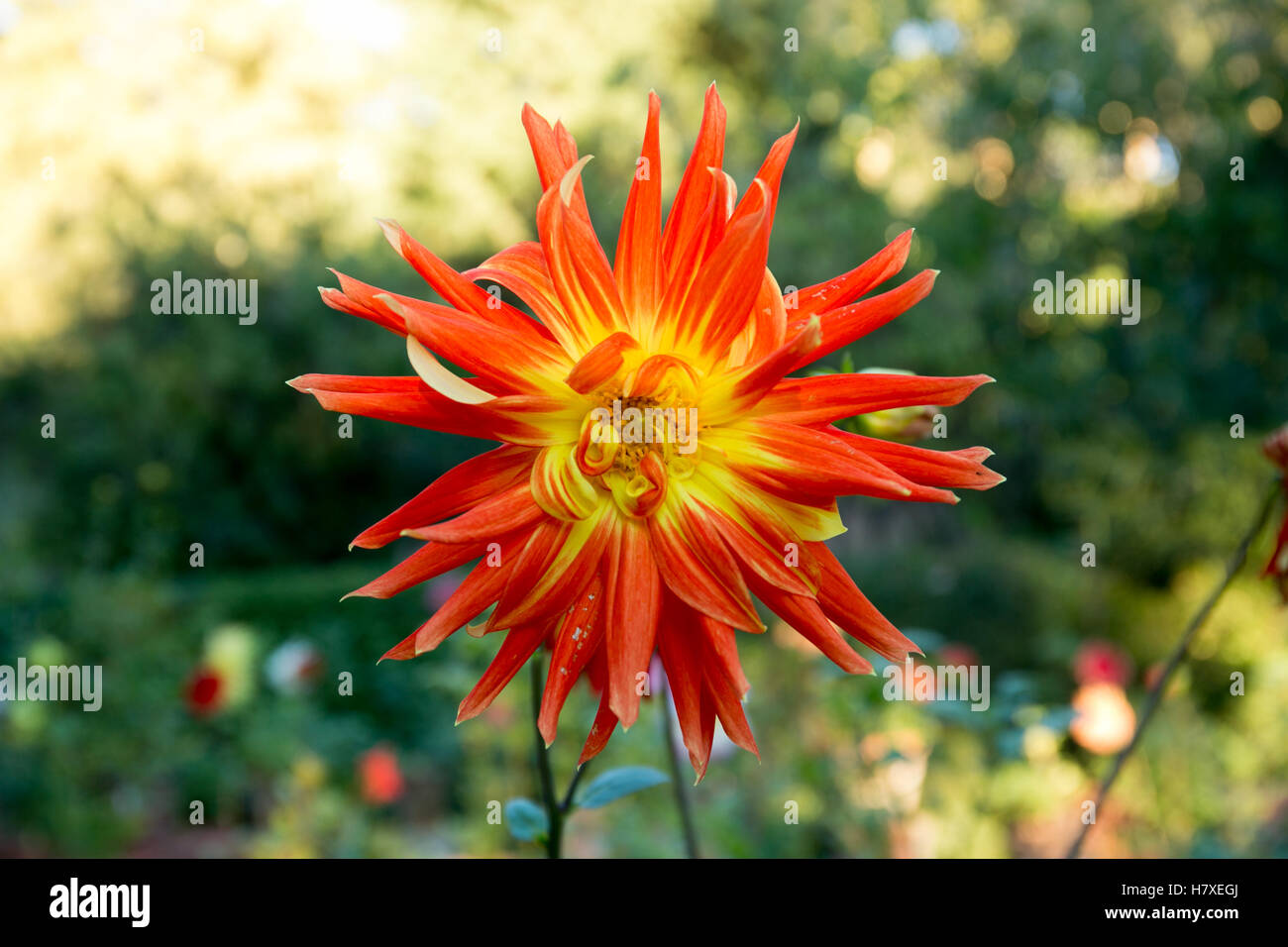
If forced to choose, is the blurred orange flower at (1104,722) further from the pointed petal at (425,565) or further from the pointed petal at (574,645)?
the pointed petal at (425,565)

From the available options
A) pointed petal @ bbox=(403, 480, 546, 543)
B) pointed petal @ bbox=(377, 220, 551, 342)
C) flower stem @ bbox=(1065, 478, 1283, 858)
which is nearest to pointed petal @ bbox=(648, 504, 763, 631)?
pointed petal @ bbox=(403, 480, 546, 543)

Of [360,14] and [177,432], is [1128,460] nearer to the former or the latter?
[177,432]

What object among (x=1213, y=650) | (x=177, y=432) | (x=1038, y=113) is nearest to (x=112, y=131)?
(x=177, y=432)

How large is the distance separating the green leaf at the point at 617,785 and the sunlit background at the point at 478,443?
2.00 metres

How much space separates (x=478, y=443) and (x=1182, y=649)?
736 cm

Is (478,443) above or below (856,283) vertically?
above

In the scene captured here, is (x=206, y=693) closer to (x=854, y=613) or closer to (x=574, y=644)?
(x=574, y=644)

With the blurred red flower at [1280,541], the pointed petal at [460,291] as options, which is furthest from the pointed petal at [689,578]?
the blurred red flower at [1280,541]

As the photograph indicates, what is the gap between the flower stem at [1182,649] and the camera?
132 centimetres

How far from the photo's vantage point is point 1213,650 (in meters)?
6.99

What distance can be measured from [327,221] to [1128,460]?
32.4 ft

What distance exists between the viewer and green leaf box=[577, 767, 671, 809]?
Result: 1.32 meters

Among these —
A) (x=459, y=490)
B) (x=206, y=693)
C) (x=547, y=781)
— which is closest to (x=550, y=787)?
(x=547, y=781)

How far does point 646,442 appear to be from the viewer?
3.76 ft
